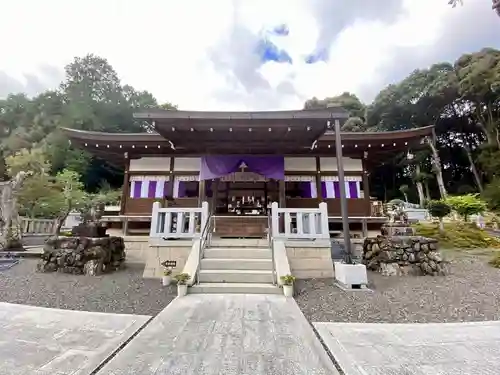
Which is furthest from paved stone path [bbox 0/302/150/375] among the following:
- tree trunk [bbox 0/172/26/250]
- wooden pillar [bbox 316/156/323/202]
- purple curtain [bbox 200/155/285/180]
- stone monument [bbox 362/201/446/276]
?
wooden pillar [bbox 316/156/323/202]

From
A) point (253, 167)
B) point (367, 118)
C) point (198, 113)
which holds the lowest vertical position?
point (253, 167)

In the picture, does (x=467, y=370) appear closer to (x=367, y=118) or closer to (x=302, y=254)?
(x=302, y=254)

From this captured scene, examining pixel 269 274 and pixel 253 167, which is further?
pixel 253 167

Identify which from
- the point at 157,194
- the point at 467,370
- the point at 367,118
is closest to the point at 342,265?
the point at 467,370

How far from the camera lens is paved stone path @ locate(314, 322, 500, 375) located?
7.76 feet

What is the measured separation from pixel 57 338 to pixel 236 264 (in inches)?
133

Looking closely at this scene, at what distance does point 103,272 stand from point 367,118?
89.3ft

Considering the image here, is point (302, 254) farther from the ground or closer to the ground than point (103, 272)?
farther from the ground

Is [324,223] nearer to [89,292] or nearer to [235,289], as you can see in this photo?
[235,289]

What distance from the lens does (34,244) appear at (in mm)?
12297

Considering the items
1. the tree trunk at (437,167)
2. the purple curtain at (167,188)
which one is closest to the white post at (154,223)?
the purple curtain at (167,188)

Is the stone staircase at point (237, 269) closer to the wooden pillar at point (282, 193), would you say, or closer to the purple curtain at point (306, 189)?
the wooden pillar at point (282, 193)

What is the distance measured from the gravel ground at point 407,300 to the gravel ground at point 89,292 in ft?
8.59

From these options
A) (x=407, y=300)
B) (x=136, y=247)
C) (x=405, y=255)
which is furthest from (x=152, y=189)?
(x=407, y=300)
